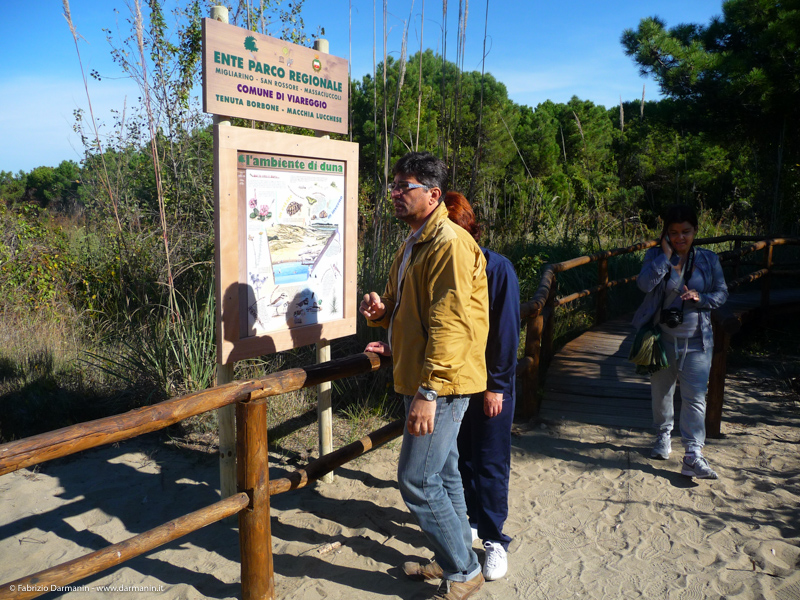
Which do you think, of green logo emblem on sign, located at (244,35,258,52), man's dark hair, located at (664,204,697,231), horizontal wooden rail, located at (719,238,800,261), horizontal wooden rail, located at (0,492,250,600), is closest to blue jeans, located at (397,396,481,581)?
horizontal wooden rail, located at (0,492,250,600)

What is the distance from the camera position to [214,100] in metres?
2.68

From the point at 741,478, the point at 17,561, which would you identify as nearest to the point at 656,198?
the point at 741,478

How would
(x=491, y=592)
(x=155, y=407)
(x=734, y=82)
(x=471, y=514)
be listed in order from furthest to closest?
(x=734, y=82), (x=471, y=514), (x=491, y=592), (x=155, y=407)

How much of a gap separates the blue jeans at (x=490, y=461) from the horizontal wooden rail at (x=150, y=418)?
603 millimetres

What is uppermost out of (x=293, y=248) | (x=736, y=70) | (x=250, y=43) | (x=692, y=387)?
(x=736, y=70)

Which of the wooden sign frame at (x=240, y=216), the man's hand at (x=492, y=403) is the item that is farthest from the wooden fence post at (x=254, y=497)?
the man's hand at (x=492, y=403)

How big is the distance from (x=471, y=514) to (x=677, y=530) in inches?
42.3

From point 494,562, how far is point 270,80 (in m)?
2.46

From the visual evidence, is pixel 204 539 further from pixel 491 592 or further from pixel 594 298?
pixel 594 298

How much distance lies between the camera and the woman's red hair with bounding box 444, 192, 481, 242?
2.54 meters

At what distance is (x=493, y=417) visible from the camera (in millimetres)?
2596

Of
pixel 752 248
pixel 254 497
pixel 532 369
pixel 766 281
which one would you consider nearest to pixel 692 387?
pixel 532 369

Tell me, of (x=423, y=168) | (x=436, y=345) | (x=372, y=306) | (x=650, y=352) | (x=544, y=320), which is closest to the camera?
(x=436, y=345)

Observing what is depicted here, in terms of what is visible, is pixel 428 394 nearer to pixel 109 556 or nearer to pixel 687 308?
pixel 109 556
